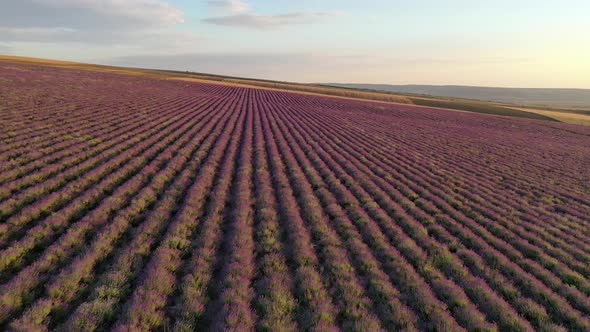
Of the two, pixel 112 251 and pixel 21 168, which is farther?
pixel 21 168

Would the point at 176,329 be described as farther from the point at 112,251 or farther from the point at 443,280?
the point at 443,280

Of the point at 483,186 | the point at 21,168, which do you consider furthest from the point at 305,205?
the point at 483,186

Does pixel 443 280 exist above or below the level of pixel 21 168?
below

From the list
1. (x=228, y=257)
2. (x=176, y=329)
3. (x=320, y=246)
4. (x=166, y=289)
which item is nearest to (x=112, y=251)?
(x=166, y=289)

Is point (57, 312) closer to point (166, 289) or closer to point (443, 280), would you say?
point (166, 289)

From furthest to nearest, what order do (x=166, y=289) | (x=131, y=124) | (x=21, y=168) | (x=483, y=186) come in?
1. (x=131, y=124)
2. (x=483, y=186)
3. (x=21, y=168)
4. (x=166, y=289)

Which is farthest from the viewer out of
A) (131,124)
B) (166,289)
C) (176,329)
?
(131,124)
